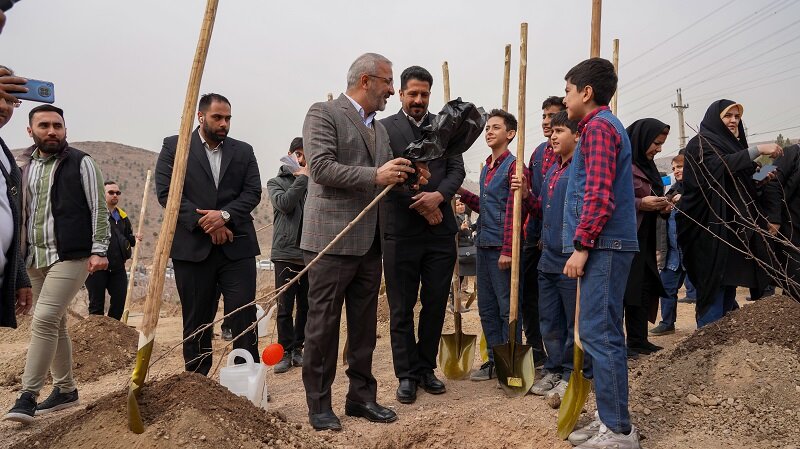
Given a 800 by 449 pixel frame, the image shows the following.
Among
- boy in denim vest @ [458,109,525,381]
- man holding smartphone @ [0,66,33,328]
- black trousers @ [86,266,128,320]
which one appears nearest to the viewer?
man holding smartphone @ [0,66,33,328]

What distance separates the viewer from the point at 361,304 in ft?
13.1

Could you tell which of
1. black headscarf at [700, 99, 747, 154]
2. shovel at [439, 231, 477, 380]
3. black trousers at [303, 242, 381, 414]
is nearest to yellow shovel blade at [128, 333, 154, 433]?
black trousers at [303, 242, 381, 414]

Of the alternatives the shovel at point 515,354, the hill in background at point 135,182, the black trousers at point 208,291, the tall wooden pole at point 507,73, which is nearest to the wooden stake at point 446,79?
the tall wooden pole at point 507,73

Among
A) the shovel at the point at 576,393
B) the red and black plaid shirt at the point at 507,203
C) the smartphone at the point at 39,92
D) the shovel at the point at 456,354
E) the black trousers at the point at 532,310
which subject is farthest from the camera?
the black trousers at the point at 532,310

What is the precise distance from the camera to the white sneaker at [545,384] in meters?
4.40

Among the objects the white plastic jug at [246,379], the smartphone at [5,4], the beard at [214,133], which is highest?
the smartphone at [5,4]

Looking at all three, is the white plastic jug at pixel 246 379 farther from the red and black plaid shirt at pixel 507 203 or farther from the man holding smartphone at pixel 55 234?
the red and black plaid shirt at pixel 507 203

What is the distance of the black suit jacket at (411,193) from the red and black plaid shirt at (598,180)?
1453 millimetres

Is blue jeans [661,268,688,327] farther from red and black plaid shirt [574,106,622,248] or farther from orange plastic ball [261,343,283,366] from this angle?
orange plastic ball [261,343,283,366]

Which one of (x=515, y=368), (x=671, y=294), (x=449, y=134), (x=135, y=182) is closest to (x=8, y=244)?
(x=449, y=134)

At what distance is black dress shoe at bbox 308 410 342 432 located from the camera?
12.3 ft

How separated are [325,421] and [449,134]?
76.3 inches

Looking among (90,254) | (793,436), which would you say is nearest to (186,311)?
(90,254)

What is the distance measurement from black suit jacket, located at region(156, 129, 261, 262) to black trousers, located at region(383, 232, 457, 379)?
1.01 m
